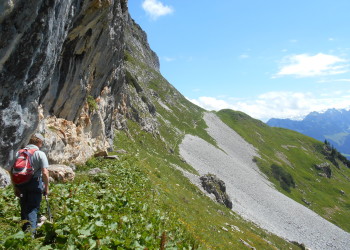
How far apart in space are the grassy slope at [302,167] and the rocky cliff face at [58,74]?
282 feet

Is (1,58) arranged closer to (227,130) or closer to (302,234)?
(302,234)

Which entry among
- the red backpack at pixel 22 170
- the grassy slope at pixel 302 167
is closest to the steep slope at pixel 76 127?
the red backpack at pixel 22 170

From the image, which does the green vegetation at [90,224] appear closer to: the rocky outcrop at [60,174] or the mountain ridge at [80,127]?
the mountain ridge at [80,127]

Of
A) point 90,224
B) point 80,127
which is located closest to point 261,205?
point 80,127

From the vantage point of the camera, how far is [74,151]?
→ 19875mm

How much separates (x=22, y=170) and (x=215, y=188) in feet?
132

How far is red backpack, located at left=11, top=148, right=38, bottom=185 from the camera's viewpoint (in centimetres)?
801

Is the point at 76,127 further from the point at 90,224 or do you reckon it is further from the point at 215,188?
the point at 215,188

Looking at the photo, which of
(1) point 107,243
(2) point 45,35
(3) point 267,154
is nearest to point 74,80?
(2) point 45,35

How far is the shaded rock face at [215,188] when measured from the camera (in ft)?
146

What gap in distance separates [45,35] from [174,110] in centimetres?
9491

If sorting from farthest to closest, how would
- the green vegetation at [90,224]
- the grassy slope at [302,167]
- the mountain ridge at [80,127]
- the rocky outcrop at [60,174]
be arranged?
the grassy slope at [302,167]
the rocky outcrop at [60,174]
the mountain ridge at [80,127]
the green vegetation at [90,224]

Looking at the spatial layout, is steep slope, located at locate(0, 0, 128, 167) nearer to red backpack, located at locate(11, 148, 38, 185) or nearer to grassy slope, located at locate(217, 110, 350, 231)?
red backpack, located at locate(11, 148, 38, 185)

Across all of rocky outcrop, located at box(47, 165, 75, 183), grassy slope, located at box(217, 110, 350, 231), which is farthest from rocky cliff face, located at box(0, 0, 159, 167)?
grassy slope, located at box(217, 110, 350, 231)
